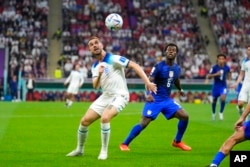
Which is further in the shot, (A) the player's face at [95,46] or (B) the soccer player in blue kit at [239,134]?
(A) the player's face at [95,46]

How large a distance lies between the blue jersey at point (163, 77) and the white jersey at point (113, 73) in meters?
1.97

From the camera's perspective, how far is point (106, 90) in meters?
12.7

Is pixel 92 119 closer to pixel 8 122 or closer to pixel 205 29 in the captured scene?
pixel 8 122

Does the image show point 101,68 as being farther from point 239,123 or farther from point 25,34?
point 25,34

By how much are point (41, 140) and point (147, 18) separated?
3649cm

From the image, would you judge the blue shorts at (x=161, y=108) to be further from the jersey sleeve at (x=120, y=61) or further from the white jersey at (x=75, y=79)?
the white jersey at (x=75, y=79)

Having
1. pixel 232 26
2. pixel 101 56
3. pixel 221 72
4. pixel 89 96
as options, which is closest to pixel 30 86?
pixel 89 96

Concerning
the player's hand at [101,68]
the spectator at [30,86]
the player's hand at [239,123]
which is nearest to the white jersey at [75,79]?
the spectator at [30,86]

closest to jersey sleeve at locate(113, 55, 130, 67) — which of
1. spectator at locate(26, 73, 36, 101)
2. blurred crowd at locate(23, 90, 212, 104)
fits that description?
spectator at locate(26, 73, 36, 101)

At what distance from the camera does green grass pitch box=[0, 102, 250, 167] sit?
12172 millimetres

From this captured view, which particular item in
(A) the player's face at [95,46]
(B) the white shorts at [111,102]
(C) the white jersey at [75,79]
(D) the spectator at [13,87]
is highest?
(A) the player's face at [95,46]

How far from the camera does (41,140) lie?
16.5 meters

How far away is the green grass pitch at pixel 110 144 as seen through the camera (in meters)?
12.2

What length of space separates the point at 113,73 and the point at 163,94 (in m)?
2.37
